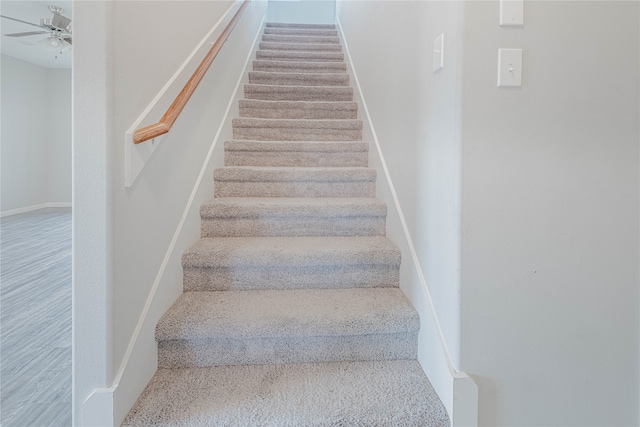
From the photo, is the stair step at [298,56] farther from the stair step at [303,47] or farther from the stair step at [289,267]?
the stair step at [289,267]

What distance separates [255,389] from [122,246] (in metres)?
0.61

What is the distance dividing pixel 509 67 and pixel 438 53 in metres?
0.22

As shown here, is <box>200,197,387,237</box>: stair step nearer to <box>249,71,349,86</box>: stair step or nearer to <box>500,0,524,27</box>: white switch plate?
<box>500,0,524,27</box>: white switch plate

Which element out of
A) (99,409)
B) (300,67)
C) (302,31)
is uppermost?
(302,31)

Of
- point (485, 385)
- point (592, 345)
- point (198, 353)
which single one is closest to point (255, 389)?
point (198, 353)

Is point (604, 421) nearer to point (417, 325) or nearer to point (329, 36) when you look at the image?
point (417, 325)

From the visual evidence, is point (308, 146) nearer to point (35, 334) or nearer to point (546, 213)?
point (546, 213)

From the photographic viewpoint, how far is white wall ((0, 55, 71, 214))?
4.91 meters

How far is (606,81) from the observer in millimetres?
922

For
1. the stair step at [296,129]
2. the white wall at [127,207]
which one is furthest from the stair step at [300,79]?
the white wall at [127,207]

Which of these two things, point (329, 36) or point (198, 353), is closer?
point (198, 353)

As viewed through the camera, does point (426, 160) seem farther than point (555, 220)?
Yes

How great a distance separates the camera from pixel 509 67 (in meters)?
0.89

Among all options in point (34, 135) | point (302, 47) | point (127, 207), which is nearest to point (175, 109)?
point (127, 207)
